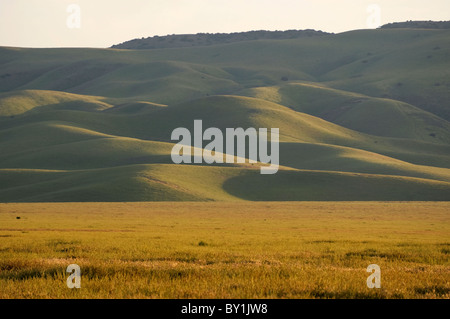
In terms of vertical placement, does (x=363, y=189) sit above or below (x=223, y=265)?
above

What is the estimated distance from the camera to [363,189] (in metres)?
133

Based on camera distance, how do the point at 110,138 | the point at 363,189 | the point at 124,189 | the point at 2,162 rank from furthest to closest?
1. the point at 110,138
2. the point at 2,162
3. the point at 363,189
4. the point at 124,189

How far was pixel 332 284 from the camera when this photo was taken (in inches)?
617

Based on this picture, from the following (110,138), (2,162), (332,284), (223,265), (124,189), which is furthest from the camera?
(110,138)
